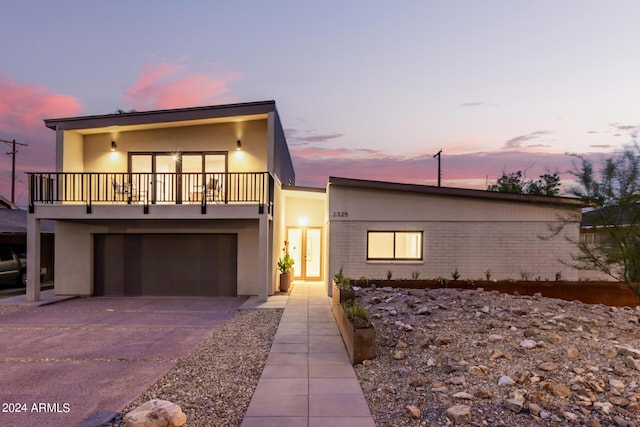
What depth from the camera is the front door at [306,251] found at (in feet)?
48.4

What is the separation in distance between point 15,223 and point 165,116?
11.6 metres

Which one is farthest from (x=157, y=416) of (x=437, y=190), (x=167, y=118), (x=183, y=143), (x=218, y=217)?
(x=183, y=143)

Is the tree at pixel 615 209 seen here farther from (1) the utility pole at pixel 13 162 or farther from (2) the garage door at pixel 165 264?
(1) the utility pole at pixel 13 162

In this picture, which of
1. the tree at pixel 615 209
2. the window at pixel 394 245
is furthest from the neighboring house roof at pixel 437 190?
the tree at pixel 615 209

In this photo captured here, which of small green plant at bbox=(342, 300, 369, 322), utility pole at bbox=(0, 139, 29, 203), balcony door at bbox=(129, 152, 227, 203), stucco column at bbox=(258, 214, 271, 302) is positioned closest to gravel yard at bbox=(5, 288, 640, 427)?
small green plant at bbox=(342, 300, 369, 322)

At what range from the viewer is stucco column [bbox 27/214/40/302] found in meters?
10.7

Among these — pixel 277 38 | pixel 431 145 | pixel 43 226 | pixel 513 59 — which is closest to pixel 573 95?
pixel 513 59

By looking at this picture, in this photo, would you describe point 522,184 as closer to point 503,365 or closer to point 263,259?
point 263,259

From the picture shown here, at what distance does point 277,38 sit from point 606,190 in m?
11.9

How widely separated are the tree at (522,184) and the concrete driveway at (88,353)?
30248mm

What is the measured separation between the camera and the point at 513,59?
1280cm

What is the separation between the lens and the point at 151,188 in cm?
1227

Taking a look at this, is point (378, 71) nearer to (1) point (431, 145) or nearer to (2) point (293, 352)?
(2) point (293, 352)

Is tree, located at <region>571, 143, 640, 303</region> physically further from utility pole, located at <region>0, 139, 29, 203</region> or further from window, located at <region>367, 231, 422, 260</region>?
utility pole, located at <region>0, 139, 29, 203</region>
